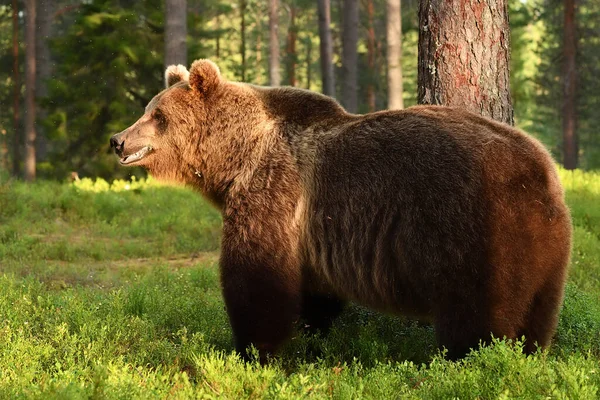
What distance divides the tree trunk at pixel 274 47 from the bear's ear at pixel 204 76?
1966 cm

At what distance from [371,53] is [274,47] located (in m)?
11.4

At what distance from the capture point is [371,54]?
120 ft

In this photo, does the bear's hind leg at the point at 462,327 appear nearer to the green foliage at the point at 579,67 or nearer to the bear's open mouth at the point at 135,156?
the bear's open mouth at the point at 135,156

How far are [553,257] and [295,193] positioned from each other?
5.55 feet

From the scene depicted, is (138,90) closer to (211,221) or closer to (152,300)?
(211,221)

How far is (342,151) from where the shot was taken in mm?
4805

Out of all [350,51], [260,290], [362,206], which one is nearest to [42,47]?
[350,51]

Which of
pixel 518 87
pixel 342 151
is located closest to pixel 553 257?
pixel 342 151

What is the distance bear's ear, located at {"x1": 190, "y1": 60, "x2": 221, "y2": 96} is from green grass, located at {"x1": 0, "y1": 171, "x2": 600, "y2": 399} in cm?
180

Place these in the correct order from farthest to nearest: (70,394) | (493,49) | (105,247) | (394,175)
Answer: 1. (105,247)
2. (493,49)
3. (394,175)
4. (70,394)

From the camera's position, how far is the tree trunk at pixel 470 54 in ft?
19.1

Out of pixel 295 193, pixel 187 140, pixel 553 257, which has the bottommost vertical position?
pixel 553 257

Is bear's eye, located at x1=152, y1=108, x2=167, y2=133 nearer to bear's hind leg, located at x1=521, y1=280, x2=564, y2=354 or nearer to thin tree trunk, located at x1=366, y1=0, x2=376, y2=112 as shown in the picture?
bear's hind leg, located at x1=521, y1=280, x2=564, y2=354

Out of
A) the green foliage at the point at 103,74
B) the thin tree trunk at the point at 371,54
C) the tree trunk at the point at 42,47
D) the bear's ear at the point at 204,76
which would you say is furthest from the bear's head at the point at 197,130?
the thin tree trunk at the point at 371,54
